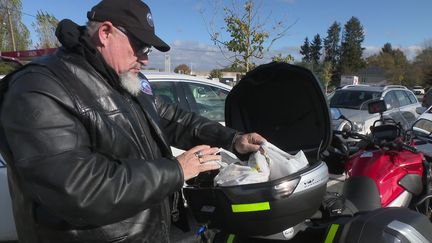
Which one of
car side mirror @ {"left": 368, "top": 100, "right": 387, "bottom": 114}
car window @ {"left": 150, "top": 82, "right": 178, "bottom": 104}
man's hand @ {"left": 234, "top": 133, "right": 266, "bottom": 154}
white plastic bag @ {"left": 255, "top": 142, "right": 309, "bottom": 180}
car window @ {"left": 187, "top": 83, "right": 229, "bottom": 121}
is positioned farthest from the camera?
car window @ {"left": 187, "top": 83, "right": 229, "bottom": 121}

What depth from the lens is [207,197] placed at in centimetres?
192

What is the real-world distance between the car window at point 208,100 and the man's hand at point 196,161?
11.1 ft

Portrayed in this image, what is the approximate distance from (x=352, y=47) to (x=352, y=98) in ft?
295

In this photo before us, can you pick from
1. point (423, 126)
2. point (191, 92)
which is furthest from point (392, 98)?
point (191, 92)

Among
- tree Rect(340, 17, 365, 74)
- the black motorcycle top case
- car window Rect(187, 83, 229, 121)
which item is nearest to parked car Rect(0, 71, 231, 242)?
car window Rect(187, 83, 229, 121)

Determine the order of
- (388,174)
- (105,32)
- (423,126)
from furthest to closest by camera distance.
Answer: (423,126), (388,174), (105,32)

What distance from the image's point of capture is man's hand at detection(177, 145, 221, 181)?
1675mm

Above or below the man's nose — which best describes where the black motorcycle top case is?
below

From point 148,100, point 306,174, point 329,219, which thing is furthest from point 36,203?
point 329,219

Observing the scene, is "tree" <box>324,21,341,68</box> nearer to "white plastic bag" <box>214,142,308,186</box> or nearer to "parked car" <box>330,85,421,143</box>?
"parked car" <box>330,85,421,143</box>

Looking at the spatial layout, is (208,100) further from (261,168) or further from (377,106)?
(261,168)

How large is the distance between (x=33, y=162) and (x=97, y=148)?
0.27m

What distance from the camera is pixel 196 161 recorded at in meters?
1.72

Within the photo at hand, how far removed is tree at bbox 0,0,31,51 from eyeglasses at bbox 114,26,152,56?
71.1 feet
